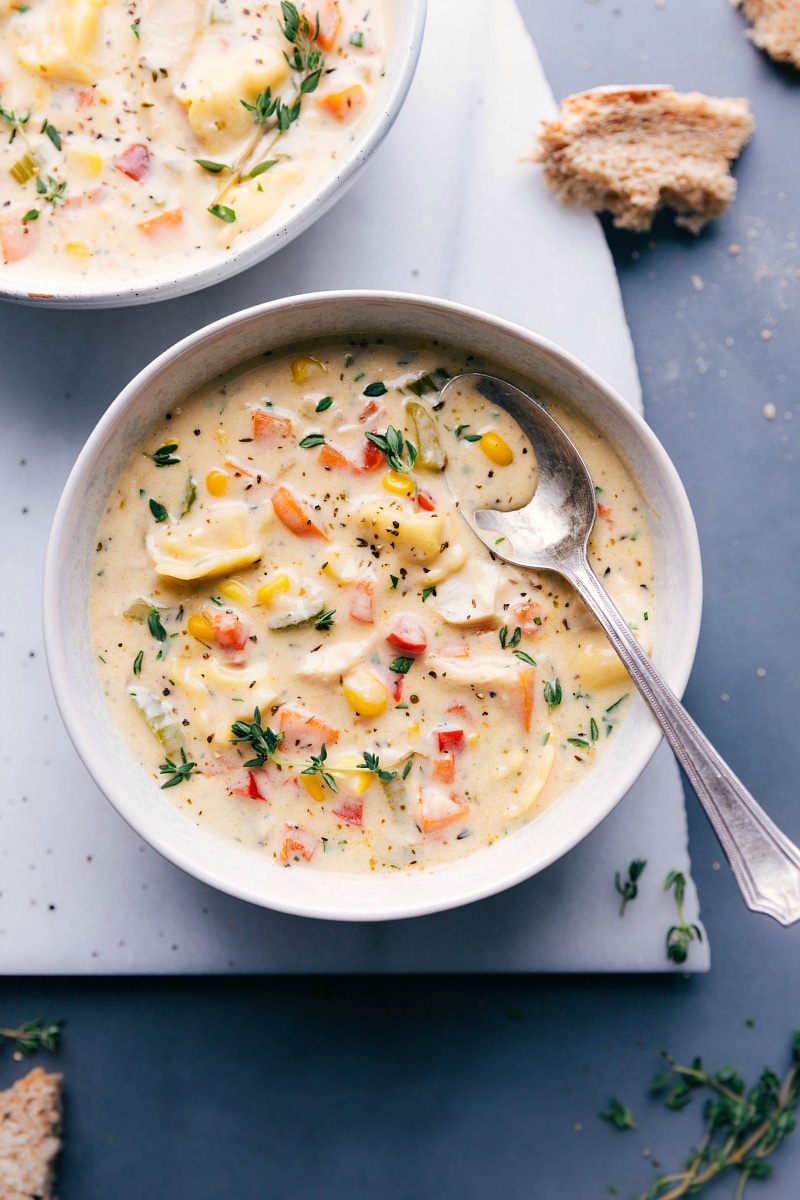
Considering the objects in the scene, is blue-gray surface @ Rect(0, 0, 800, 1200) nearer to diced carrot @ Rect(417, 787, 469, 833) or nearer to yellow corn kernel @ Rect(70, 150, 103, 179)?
diced carrot @ Rect(417, 787, 469, 833)

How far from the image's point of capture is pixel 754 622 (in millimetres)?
2965

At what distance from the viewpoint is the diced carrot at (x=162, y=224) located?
2.61m

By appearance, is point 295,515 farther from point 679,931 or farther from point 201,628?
point 679,931

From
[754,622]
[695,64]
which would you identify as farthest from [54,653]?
[695,64]

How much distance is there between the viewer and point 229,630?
2.43m

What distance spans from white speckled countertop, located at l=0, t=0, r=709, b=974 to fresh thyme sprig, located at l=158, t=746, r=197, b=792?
0.46 meters

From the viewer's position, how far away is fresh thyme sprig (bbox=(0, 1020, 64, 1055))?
2.84m

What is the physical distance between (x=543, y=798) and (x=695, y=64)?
2408mm

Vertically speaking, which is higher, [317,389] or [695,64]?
[695,64]


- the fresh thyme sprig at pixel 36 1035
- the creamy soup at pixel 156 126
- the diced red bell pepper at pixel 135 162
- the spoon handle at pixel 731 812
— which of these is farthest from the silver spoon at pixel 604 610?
the fresh thyme sprig at pixel 36 1035

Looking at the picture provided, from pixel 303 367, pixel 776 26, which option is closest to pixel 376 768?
pixel 303 367

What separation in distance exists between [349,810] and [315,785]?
0.37 ft

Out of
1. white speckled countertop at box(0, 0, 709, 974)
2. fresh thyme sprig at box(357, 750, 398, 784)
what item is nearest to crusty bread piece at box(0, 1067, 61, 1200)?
white speckled countertop at box(0, 0, 709, 974)

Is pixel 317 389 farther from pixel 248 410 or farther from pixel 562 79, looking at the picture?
pixel 562 79
